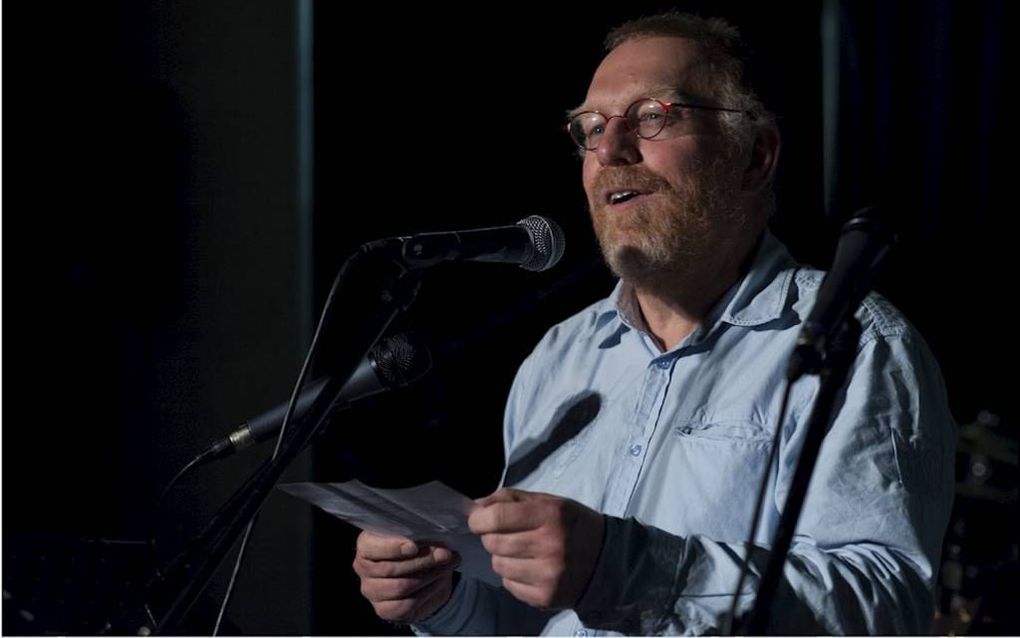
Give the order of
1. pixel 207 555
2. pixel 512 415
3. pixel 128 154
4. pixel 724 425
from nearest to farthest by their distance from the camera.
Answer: pixel 207 555 → pixel 724 425 → pixel 512 415 → pixel 128 154

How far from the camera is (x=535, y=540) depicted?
134cm

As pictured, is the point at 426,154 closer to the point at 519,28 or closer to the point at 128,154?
the point at 519,28

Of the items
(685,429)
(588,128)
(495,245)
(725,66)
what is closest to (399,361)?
(495,245)

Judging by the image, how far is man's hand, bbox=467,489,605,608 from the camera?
4.39 feet

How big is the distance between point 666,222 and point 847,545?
2.20ft

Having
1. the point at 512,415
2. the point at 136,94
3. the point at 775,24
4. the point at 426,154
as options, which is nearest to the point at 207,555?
the point at 512,415

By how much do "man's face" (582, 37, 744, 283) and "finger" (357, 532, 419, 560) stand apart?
0.69 metres

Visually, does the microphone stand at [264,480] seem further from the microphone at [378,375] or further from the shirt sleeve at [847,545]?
the shirt sleeve at [847,545]

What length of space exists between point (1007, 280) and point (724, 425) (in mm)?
1576

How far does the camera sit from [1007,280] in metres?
3.00

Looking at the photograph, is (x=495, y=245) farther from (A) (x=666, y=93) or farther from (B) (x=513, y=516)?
(A) (x=666, y=93)

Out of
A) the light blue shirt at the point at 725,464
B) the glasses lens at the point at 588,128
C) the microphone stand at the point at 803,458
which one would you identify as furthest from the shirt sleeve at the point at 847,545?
the glasses lens at the point at 588,128

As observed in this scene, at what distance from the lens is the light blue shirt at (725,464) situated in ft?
4.82

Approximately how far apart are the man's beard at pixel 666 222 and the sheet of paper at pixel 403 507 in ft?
2.33
